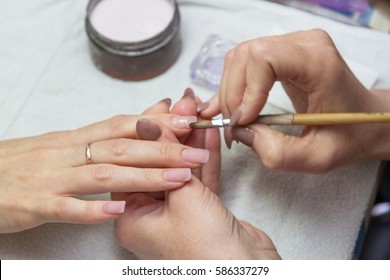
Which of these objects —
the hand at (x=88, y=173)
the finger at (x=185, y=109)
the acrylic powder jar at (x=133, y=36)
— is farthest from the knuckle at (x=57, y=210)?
the acrylic powder jar at (x=133, y=36)

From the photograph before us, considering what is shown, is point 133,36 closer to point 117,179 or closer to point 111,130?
point 111,130

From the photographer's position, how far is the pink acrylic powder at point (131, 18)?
0.98 m

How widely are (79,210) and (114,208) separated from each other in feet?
0.19

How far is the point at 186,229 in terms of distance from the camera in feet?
2.31

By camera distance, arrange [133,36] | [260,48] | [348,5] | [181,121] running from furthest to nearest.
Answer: [348,5]
[133,36]
[181,121]
[260,48]

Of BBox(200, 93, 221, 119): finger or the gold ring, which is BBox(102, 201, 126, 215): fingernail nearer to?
the gold ring

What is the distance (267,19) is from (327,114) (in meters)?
0.43

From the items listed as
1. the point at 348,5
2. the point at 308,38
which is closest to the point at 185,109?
the point at 308,38

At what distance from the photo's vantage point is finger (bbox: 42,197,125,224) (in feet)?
2.36

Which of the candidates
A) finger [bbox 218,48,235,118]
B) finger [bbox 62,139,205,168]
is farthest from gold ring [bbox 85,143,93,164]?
finger [bbox 218,48,235,118]

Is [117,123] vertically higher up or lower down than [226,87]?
lower down

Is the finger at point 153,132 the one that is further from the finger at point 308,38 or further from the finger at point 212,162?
the finger at point 308,38
